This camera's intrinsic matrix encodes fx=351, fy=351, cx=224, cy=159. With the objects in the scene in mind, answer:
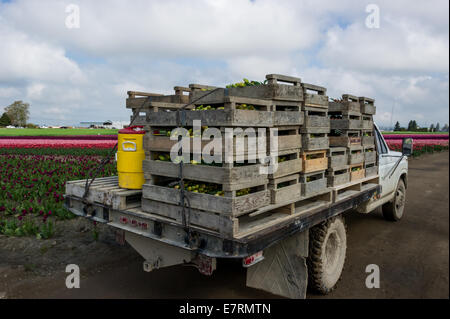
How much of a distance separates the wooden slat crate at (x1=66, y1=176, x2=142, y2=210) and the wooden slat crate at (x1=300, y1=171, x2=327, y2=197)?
1.87 meters

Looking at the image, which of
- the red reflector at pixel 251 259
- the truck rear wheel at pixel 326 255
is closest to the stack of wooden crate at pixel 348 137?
the truck rear wheel at pixel 326 255

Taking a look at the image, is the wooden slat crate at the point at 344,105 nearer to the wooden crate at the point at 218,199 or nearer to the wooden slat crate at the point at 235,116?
the wooden slat crate at the point at 235,116

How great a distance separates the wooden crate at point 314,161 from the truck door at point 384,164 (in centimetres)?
226

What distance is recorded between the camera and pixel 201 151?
3.23m

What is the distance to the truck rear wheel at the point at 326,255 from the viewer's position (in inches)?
162

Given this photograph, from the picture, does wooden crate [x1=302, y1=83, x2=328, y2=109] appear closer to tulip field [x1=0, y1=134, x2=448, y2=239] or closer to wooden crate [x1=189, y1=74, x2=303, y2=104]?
wooden crate [x1=189, y1=74, x2=303, y2=104]

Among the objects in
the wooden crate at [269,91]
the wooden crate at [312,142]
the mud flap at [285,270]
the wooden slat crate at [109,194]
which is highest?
the wooden crate at [269,91]

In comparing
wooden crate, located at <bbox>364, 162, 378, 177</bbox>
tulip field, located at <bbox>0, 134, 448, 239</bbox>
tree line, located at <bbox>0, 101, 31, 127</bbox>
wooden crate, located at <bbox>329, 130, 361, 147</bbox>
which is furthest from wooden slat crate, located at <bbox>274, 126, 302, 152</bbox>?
tree line, located at <bbox>0, 101, 31, 127</bbox>

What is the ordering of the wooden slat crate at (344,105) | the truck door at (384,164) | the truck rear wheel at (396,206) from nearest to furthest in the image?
the wooden slat crate at (344,105) < the truck door at (384,164) < the truck rear wheel at (396,206)

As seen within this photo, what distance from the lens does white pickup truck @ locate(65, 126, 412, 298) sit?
3.08 m

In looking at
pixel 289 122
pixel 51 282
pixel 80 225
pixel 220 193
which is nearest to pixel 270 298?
pixel 220 193
